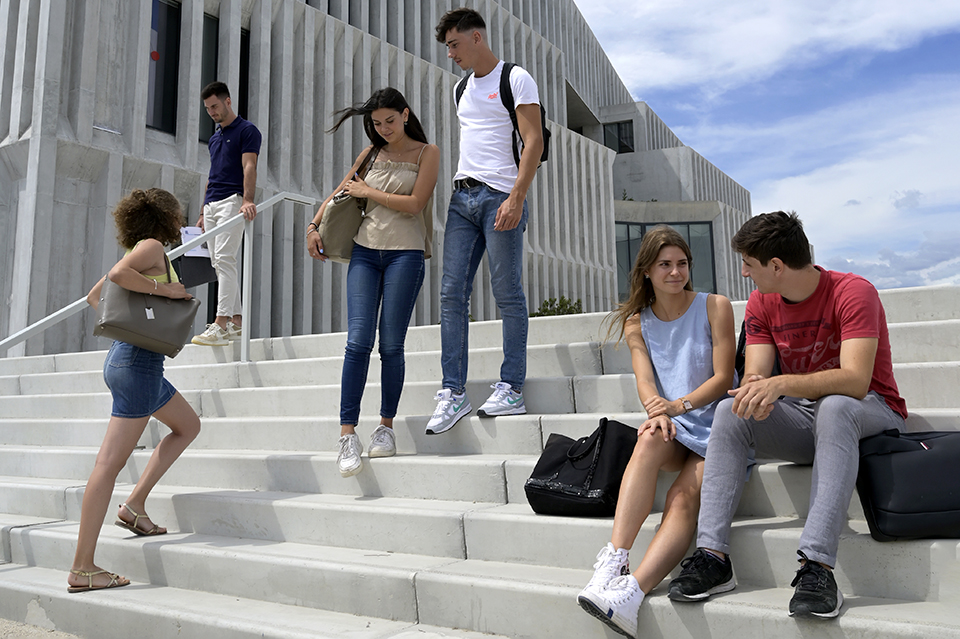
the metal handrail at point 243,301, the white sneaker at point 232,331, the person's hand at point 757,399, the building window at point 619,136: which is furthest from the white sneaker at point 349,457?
the building window at point 619,136

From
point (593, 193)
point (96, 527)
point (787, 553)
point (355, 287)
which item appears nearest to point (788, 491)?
point (787, 553)

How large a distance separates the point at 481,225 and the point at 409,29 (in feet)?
51.0

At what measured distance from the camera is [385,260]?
11.3ft

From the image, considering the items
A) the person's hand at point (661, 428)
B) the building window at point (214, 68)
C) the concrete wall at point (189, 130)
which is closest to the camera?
the person's hand at point (661, 428)

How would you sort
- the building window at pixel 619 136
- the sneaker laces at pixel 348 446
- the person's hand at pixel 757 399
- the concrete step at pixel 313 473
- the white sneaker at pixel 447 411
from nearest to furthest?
1. the person's hand at pixel 757 399
2. the concrete step at pixel 313 473
3. the sneaker laces at pixel 348 446
4. the white sneaker at pixel 447 411
5. the building window at pixel 619 136

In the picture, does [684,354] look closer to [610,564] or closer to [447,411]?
[610,564]

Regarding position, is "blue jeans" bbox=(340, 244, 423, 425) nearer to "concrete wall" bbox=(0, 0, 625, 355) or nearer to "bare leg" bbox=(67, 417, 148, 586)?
"bare leg" bbox=(67, 417, 148, 586)

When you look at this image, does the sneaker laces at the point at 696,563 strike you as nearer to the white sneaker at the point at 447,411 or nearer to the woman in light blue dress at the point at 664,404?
the woman in light blue dress at the point at 664,404

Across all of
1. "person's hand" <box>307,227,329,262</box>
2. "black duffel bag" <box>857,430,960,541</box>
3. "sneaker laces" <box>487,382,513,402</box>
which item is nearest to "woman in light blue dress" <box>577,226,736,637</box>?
"black duffel bag" <box>857,430,960,541</box>

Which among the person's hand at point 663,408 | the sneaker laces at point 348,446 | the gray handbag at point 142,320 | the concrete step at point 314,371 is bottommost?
the sneaker laces at point 348,446

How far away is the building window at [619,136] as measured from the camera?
33.6 meters

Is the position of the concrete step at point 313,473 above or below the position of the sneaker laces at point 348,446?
below

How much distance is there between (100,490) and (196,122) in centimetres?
990

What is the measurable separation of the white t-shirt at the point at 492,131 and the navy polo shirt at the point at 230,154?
2.39m
